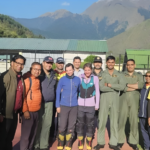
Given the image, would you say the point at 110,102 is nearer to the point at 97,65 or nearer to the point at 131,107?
the point at 131,107

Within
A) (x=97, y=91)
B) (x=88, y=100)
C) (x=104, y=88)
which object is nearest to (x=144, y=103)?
(x=104, y=88)

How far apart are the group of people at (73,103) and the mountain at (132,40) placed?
97.5m

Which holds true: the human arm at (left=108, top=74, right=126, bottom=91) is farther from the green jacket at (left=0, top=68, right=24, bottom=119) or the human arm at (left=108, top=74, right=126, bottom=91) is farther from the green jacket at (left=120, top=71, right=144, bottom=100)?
the green jacket at (left=0, top=68, right=24, bottom=119)

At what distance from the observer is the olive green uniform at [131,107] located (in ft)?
12.9

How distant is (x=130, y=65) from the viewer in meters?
3.98

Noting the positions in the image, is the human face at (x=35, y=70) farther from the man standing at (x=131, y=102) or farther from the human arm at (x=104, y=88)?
the man standing at (x=131, y=102)

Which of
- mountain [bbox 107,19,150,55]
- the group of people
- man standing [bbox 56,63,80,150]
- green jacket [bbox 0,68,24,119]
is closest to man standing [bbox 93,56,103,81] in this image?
the group of people

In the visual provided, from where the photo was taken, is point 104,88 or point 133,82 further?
point 133,82

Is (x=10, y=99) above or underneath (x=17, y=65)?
underneath

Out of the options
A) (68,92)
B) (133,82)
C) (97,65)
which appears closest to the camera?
(68,92)

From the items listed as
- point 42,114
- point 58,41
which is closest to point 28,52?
point 58,41

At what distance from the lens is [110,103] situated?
3881 millimetres

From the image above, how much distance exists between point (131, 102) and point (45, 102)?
1.86 metres

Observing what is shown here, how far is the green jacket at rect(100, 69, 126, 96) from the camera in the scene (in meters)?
3.79
